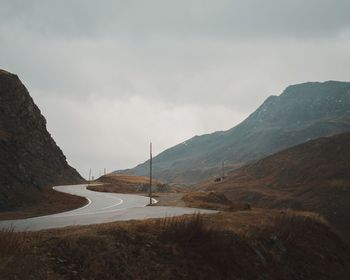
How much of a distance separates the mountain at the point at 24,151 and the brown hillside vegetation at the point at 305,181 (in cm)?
5611

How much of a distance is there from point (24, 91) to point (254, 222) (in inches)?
2626

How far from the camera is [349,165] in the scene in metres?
133

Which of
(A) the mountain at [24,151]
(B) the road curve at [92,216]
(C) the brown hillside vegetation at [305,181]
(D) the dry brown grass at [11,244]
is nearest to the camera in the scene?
(D) the dry brown grass at [11,244]

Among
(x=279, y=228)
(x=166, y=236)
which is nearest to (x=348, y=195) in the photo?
(x=279, y=228)

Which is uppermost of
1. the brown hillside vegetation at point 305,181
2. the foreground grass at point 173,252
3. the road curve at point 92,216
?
the brown hillside vegetation at point 305,181

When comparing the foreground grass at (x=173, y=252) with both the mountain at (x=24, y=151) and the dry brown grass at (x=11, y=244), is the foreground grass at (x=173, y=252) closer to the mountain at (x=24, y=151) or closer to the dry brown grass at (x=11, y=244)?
the dry brown grass at (x=11, y=244)

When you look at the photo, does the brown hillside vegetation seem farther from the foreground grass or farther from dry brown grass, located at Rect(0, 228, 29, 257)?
dry brown grass, located at Rect(0, 228, 29, 257)

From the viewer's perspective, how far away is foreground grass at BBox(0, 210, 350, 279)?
1015 centimetres

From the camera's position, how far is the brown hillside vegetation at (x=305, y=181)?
4006 inches

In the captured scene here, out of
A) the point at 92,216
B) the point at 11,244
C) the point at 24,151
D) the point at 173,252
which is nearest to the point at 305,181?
the point at 24,151

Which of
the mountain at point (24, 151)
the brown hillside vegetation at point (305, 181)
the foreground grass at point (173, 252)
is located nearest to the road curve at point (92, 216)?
the foreground grass at point (173, 252)

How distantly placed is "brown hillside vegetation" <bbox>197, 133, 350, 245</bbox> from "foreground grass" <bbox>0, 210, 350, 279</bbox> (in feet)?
208

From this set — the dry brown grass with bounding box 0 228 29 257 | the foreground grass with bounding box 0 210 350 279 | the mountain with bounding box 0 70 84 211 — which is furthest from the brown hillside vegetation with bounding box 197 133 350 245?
the dry brown grass with bounding box 0 228 29 257

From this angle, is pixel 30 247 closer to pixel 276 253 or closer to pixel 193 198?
pixel 276 253
